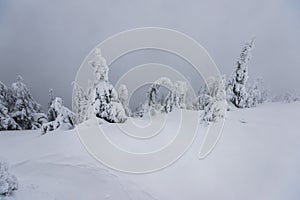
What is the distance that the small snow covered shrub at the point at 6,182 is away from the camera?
6.41 metres

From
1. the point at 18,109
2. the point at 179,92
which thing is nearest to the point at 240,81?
the point at 179,92

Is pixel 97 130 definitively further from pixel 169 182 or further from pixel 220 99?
pixel 220 99

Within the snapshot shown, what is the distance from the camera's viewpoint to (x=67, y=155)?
10406mm

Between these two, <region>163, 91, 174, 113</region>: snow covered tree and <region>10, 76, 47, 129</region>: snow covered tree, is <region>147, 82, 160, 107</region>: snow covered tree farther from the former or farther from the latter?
<region>10, 76, 47, 129</region>: snow covered tree

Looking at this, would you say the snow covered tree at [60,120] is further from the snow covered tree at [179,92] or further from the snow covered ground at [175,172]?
the snow covered tree at [179,92]

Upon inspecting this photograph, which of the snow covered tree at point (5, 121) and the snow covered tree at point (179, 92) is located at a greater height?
the snow covered tree at point (179, 92)

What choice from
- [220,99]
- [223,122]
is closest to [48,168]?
[223,122]

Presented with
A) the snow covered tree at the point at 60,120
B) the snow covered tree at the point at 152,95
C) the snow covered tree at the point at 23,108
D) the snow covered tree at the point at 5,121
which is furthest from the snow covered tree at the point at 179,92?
the snow covered tree at the point at 5,121

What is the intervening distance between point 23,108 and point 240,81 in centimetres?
2318

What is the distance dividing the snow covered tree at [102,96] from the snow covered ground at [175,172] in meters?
2.66

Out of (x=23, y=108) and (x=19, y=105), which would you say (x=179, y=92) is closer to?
(x=23, y=108)

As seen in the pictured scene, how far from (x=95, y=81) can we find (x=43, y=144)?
5.97 m

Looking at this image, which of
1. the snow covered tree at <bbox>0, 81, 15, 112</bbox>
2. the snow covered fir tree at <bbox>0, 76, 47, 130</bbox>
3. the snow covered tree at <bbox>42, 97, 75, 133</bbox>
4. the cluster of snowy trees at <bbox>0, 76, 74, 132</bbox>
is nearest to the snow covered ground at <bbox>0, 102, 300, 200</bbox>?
the snow covered tree at <bbox>42, 97, 75, 133</bbox>

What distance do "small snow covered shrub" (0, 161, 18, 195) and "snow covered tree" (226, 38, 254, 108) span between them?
890 inches
